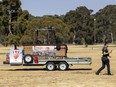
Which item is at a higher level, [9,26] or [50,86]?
[9,26]

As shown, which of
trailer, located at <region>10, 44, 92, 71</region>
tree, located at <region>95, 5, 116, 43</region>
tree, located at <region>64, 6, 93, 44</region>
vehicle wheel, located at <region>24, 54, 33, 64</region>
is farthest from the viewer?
tree, located at <region>95, 5, 116, 43</region>

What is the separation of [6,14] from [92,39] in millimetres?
86524

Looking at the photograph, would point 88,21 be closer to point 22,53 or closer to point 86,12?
point 86,12

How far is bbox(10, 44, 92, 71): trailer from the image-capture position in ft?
83.5

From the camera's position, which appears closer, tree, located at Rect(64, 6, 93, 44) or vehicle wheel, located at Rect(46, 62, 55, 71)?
vehicle wheel, located at Rect(46, 62, 55, 71)

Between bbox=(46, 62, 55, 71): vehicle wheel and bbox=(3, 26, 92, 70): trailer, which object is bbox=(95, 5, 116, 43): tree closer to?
bbox=(3, 26, 92, 70): trailer

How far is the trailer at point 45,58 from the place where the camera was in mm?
25453

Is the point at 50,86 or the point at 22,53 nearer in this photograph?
the point at 50,86

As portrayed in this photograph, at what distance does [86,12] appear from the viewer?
163750mm

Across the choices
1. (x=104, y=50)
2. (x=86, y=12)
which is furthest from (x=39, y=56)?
(x=86, y=12)

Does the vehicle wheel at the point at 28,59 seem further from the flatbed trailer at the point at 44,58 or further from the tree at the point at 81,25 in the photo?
the tree at the point at 81,25

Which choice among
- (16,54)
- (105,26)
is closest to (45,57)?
(16,54)

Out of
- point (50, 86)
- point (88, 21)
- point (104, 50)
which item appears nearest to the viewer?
point (50, 86)

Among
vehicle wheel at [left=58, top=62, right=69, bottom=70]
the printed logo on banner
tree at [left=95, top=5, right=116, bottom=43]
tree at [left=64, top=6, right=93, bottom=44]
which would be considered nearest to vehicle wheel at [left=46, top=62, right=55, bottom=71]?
vehicle wheel at [left=58, top=62, right=69, bottom=70]
